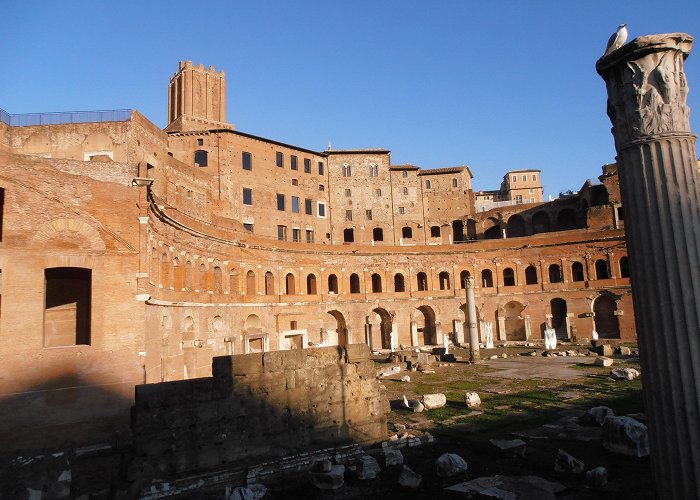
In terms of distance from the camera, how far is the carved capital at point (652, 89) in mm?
4309

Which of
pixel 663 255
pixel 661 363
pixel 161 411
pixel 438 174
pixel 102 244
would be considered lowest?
pixel 161 411

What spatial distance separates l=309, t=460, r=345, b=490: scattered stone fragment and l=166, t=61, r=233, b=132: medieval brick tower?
3402 cm

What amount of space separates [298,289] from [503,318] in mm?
16479

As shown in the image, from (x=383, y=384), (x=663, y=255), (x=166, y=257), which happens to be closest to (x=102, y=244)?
(x=166, y=257)

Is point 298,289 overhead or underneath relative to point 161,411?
overhead

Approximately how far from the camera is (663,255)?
4102 millimetres

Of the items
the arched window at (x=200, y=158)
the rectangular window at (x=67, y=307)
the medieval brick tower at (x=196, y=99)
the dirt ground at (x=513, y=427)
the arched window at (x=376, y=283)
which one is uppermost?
the medieval brick tower at (x=196, y=99)

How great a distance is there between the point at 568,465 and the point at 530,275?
32.7 metres

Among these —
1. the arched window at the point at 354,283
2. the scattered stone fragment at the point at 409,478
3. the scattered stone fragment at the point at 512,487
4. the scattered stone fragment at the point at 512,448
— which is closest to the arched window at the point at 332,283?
the arched window at the point at 354,283

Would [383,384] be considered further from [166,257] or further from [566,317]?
[566,317]

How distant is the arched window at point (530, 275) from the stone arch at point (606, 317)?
4.71m

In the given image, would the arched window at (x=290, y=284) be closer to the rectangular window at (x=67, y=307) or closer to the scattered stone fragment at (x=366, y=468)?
the rectangular window at (x=67, y=307)

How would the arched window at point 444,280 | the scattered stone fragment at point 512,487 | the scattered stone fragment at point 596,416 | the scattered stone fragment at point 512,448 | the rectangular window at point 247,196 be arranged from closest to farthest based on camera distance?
the scattered stone fragment at point 512,487 < the scattered stone fragment at point 512,448 < the scattered stone fragment at point 596,416 < the rectangular window at point 247,196 < the arched window at point 444,280

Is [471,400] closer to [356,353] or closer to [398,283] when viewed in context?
[356,353]
